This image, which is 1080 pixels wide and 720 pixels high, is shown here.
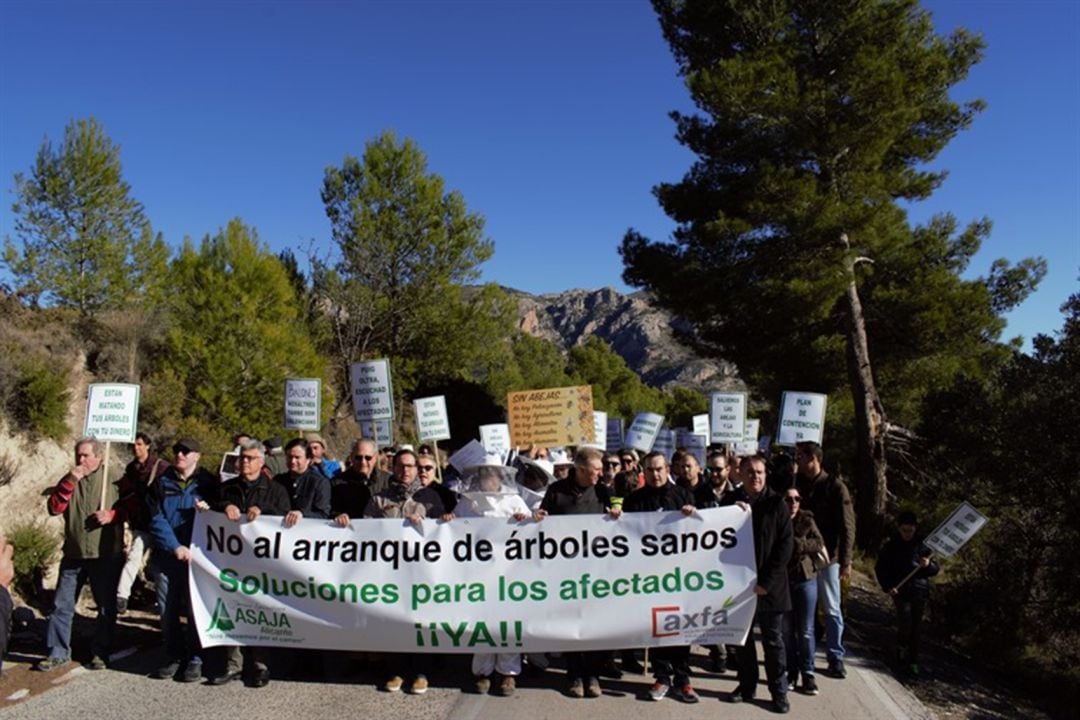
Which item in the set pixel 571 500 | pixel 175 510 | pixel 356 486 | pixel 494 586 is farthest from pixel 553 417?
pixel 175 510

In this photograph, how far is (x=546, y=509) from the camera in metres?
5.85

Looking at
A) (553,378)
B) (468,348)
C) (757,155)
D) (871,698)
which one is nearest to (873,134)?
Answer: (757,155)

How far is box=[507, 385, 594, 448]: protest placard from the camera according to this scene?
11.1m

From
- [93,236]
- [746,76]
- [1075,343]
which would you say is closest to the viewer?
[1075,343]

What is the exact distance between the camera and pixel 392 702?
17.1 feet

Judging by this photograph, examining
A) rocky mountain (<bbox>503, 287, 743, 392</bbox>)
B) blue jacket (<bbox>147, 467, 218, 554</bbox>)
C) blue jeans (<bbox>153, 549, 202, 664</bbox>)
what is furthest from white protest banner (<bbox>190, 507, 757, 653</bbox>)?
rocky mountain (<bbox>503, 287, 743, 392</bbox>)

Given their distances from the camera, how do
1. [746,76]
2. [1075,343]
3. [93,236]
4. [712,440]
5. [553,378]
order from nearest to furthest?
[1075,343] < [712,440] < [746,76] < [93,236] < [553,378]

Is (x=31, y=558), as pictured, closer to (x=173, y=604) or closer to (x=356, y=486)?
(x=173, y=604)

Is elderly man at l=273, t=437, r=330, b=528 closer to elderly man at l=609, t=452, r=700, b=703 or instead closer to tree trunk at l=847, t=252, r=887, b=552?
elderly man at l=609, t=452, r=700, b=703

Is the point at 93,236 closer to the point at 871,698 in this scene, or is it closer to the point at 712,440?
the point at 712,440

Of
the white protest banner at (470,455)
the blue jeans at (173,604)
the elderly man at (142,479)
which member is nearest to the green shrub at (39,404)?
the elderly man at (142,479)

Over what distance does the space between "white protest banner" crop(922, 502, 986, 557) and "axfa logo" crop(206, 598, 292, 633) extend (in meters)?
5.98

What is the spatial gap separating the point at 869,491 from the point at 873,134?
713cm

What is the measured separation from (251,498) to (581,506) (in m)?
2.59
